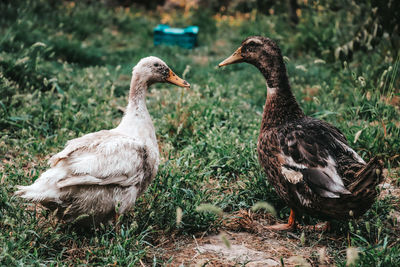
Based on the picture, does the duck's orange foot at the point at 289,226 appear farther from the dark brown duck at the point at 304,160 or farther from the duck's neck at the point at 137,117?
the duck's neck at the point at 137,117

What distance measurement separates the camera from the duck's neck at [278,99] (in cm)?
366

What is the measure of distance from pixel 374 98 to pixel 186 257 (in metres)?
2.71

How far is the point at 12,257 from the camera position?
266cm

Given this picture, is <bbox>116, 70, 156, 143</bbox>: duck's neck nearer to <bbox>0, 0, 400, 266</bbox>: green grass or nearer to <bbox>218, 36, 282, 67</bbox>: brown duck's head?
<bbox>0, 0, 400, 266</bbox>: green grass

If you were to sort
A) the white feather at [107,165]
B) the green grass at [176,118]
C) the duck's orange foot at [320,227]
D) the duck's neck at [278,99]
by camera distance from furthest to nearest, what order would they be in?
the duck's neck at [278,99] → the duck's orange foot at [320,227] → the green grass at [176,118] → the white feather at [107,165]

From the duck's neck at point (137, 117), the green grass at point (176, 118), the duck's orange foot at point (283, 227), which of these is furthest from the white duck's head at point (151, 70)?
the duck's orange foot at point (283, 227)

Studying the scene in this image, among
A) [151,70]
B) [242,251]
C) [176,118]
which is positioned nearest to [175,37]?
[176,118]

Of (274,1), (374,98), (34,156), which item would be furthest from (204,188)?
(274,1)

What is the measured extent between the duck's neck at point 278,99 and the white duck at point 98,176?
99 centimetres

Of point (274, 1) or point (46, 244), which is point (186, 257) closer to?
point (46, 244)

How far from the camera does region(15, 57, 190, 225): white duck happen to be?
2.96m

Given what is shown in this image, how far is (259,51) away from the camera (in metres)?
3.80

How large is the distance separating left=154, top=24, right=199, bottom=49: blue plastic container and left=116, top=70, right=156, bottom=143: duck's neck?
497 cm

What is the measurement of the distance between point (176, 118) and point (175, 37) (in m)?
3.97
